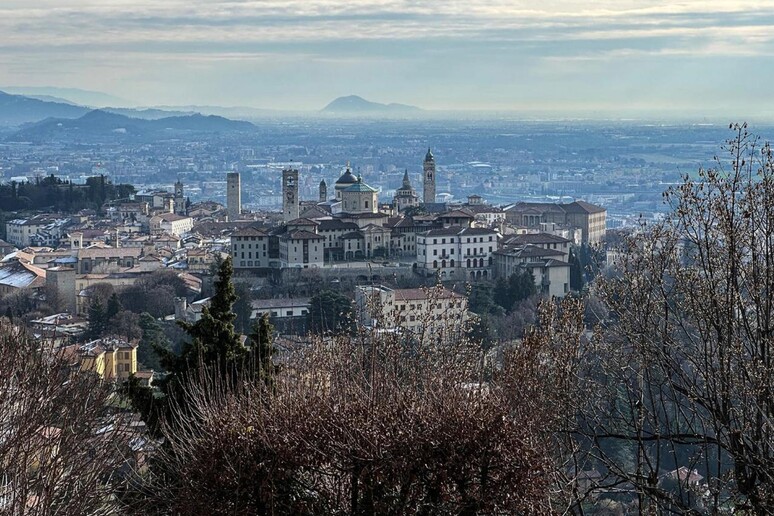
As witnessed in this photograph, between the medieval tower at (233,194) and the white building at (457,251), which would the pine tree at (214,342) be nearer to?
the white building at (457,251)

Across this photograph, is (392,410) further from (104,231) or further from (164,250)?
(104,231)

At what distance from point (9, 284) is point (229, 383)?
27.9m

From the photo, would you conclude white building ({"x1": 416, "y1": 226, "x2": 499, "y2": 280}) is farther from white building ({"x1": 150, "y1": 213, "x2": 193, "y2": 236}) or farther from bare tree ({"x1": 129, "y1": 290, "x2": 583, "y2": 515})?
bare tree ({"x1": 129, "y1": 290, "x2": 583, "y2": 515})

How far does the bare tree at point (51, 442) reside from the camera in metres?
7.21

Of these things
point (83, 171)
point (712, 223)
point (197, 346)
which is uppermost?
point (712, 223)

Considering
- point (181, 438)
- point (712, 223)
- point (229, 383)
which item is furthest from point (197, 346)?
point (712, 223)

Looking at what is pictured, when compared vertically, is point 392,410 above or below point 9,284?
above

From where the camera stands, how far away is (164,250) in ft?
149

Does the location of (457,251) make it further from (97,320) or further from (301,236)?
(97,320)

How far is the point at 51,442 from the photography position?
7.76m

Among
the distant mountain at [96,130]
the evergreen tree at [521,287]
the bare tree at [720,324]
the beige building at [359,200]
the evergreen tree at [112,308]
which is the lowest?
the distant mountain at [96,130]

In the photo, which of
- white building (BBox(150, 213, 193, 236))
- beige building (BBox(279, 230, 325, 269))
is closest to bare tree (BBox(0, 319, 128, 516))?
beige building (BBox(279, 230, 325, 269))

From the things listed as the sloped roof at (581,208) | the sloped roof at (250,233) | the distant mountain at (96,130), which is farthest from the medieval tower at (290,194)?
the distant mountain at (96,130)

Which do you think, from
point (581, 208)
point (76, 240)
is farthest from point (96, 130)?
point (76, 240)
